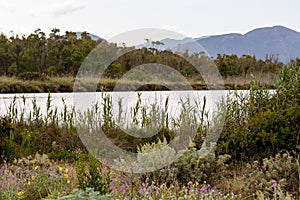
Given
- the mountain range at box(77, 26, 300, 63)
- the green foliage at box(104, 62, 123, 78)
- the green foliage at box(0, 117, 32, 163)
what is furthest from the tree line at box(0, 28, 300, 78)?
the green foliage at box(0, 117, 32, 163)

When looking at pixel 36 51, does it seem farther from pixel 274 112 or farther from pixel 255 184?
pixel 255 184

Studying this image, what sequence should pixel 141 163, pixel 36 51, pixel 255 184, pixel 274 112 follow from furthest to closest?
pixel 36 51 → pixel 274 112 → pixel 141 163 → pixel 255 184

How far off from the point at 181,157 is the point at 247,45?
8657 centimetres

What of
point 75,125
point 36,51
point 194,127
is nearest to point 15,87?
point 36,51

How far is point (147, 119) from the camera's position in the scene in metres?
7.62

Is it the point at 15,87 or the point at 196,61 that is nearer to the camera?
the point at 196,61

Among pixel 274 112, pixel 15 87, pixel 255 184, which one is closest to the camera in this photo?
pixel 255 184

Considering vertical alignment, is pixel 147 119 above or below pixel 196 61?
below

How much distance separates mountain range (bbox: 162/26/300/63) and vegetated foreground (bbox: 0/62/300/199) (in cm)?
119

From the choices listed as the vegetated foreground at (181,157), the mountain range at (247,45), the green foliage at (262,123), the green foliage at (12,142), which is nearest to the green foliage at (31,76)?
the mountain range at (247,45)

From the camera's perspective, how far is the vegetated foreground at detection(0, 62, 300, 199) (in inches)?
169

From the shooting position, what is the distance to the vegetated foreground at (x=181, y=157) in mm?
4289

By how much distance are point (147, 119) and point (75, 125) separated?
4.15 feet

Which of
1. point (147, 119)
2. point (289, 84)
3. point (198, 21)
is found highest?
point (198, 21)
